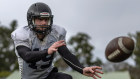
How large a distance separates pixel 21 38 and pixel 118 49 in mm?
2976

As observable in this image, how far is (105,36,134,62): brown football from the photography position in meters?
6.23

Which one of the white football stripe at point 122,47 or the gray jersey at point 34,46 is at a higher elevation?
the gray jersey at point 34,46

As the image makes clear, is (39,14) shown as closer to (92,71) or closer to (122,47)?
(92,71)

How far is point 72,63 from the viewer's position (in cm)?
397

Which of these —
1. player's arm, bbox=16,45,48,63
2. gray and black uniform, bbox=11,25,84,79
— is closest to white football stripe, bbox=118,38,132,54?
gray and black uniform, bbox=11,25,84,79

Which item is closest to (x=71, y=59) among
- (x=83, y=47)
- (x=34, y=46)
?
(x=34, y=46)

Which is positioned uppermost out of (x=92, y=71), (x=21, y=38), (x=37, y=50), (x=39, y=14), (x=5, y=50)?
(x=39, y=14)

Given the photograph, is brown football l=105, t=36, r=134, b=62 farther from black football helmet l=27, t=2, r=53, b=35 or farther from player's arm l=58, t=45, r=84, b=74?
black football helmet l=27, t=2, r=53, b=35

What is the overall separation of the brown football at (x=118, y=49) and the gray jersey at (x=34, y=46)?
2.41 metres

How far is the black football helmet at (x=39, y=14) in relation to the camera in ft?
12.6

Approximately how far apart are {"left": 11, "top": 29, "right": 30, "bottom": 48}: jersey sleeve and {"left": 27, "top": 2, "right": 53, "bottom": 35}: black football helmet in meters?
0.13

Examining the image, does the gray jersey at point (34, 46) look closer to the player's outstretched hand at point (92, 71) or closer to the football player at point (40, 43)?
the football player at point (40, 43)

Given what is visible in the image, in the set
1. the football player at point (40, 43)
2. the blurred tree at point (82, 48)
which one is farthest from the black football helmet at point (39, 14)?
the blurred tree at point (82, 48)

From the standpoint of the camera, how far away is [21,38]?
379 centimetres
